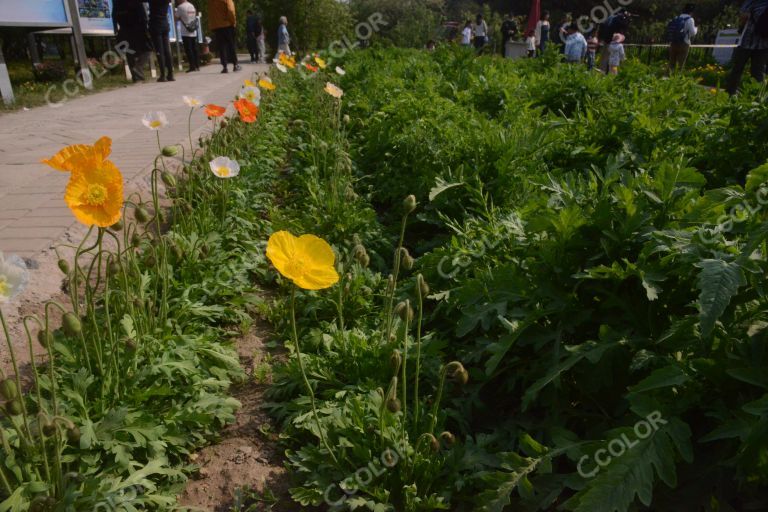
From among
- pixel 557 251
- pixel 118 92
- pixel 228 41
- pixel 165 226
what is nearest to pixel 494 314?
pixel 557 251

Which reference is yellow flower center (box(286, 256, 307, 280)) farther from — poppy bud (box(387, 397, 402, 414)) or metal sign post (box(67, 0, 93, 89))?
metal sign post (box(67, 0, 93, 89))

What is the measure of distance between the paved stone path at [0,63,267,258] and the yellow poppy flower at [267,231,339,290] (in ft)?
6.63

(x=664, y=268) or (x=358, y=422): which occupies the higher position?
(x=664, y=268)

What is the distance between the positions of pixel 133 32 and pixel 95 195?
10669 millimetres

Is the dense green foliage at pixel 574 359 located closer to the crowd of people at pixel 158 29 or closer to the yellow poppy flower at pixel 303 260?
the yellow poppy flower at pixel 303 260

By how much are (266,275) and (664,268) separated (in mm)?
2111

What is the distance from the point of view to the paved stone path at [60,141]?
3.51 m

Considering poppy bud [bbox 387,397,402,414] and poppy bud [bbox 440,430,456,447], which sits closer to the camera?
poppy bud [bbox 387,397,402,414]

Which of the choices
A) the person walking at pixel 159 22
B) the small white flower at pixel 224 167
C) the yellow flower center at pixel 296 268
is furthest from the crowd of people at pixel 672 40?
the person walking at pixel 159 22

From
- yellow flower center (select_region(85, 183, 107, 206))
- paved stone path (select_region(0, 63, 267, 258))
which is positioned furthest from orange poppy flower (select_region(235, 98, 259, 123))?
yellow flower center (select_region(85, 183, 107, 206))

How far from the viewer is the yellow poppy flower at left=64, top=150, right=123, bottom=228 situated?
1.73 m

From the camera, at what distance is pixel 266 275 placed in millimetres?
3332

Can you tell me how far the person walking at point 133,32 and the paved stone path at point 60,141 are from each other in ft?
3.14

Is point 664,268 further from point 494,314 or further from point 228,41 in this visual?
point 228,41
